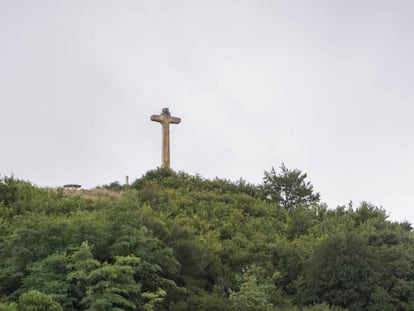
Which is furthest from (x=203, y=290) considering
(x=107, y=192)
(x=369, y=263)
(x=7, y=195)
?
(x=107, y=192)

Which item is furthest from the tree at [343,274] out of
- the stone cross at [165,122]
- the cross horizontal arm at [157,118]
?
the cross horizontal arm at [157,118]

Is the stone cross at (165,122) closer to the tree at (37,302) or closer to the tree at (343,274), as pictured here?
the tree at (343,274)

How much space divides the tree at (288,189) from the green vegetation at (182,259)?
6288mm

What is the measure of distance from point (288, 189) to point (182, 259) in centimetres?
1755

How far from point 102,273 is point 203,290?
15.0 feet

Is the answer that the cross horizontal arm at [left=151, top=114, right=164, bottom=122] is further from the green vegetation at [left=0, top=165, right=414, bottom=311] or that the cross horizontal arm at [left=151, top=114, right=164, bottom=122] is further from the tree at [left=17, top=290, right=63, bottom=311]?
the tree at [left=17, top=290, right=63, bottom=311]

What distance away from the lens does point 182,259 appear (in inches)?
772

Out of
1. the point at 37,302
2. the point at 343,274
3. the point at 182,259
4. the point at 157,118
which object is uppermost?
the point at 157,118

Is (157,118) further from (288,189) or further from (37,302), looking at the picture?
(37,302)

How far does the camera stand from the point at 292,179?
120 feet

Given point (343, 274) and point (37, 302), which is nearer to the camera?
point (37, 302)

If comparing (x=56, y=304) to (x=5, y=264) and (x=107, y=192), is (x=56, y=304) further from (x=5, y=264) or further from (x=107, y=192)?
(x=107, y=192)

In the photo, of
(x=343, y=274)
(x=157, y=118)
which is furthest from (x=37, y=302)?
(x=157, y=118)

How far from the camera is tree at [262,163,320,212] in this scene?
3516cm
